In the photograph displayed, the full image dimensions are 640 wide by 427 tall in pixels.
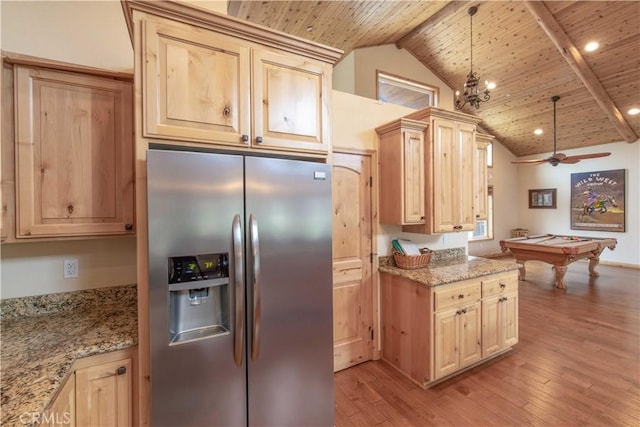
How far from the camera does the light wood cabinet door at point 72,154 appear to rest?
1.42 metres

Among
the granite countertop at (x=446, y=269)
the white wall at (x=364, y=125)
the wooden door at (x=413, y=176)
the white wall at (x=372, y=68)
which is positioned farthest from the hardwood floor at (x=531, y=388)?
the white wall at (x=372, y=68)

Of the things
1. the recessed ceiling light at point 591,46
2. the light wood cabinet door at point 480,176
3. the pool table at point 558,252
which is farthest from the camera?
the pool table at point 558,252

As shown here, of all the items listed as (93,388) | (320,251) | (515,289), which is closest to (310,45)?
(320,251)

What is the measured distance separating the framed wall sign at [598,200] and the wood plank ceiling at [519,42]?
3.32 ft

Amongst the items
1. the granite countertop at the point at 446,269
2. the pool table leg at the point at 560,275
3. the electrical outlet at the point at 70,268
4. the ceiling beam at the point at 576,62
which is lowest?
the pool table leg at the point at 560,275

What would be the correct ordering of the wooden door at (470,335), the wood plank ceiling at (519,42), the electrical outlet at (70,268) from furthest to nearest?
the wood plank ceiling at (519,42), the wooden door at (470,335), the electrical outlet at (70,268)

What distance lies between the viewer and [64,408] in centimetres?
114

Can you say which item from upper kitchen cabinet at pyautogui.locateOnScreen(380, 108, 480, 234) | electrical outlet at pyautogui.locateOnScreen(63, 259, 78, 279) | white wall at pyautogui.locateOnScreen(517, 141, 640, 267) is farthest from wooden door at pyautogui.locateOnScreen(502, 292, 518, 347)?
white wall at pyautogui.locateOnScreen(517, 141, 640, 267)

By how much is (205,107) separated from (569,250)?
235 inches

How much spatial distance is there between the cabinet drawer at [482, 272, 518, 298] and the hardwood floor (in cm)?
72

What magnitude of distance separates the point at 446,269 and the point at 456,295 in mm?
343

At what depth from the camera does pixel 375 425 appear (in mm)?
1965

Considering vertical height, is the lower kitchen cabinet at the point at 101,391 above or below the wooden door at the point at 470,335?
above

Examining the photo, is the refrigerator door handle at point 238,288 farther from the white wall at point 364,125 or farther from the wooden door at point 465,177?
the wooden door at point 465,177
